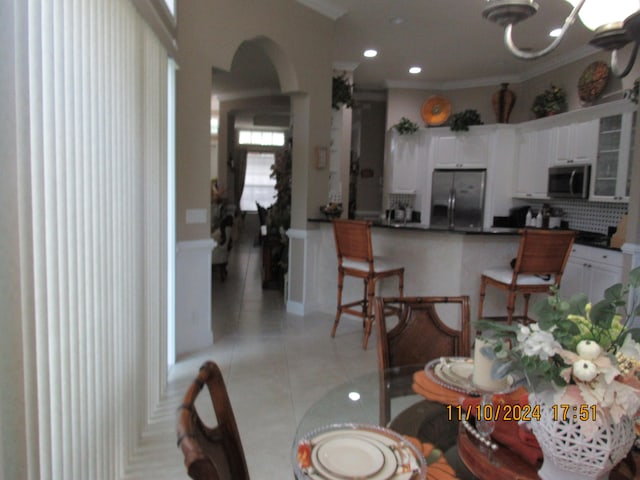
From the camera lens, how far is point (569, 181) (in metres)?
5.64

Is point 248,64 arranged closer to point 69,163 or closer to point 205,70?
point 205,70

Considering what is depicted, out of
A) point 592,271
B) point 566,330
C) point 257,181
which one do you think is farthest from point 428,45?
point 257,181

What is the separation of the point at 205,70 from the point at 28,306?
296 cm

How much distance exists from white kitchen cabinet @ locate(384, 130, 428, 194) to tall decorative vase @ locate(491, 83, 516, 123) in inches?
45.9

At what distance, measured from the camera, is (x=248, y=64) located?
6.96 metres

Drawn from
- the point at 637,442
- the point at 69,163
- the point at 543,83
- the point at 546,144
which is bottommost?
the point at 637,442

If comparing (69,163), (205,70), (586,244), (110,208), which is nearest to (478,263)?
(586,244)

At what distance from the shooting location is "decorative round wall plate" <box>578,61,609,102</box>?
5449 millimetres

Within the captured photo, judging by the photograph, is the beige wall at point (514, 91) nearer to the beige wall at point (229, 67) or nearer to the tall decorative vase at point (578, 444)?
the beige wall at point (229, 67)

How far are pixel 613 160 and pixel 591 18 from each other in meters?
3.47

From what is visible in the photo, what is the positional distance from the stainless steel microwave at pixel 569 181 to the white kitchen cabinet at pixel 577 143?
96mm

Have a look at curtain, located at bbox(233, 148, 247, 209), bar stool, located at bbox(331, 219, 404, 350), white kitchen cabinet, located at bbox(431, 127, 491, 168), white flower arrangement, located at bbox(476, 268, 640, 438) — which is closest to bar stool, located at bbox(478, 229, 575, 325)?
bar stool, located at bbox(331, 219, 404, 350)

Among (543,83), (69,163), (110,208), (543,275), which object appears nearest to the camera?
(69,163)

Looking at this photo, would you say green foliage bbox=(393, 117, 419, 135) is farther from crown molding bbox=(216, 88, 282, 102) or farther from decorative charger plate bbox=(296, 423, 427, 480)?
decorative charger plate bbox=(296, 423, 427, 480)
